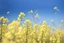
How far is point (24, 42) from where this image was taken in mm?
2617

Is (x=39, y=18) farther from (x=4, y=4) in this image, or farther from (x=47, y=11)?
(x=4, y=4)

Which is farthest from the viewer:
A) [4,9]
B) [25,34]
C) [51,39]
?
[4,9]

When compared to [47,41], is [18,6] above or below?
above

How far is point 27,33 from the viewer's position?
2.46 meters

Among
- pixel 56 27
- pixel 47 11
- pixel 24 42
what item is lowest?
pixel 24 42

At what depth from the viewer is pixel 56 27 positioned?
9.70 feet

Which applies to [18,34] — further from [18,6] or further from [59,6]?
[59,6]

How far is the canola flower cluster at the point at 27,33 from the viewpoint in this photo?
247 cm

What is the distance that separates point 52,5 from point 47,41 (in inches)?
25.2

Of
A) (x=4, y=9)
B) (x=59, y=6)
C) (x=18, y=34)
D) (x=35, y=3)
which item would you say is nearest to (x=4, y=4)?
(x=4, y=9)

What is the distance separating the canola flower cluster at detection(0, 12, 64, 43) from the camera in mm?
2475

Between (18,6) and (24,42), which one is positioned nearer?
(24,42)

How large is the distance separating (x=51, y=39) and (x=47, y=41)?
7 centimetres

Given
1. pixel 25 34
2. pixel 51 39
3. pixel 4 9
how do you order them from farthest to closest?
1. pixel 4 9
2. pixel 51 39
3. pixel 25 34
